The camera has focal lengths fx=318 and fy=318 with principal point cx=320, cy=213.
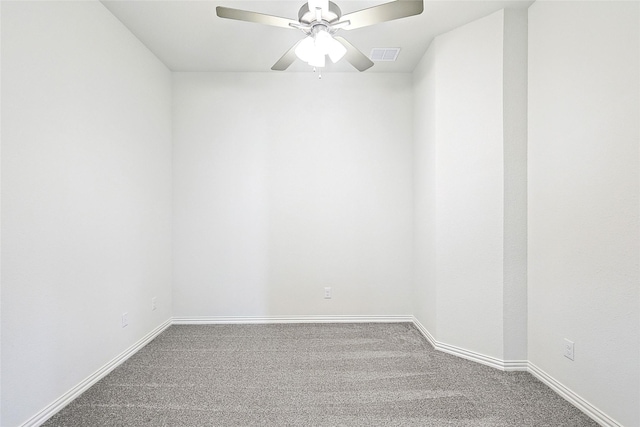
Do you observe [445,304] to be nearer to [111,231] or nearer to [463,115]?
[463,115]

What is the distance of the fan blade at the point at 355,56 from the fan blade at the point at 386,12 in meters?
0.19

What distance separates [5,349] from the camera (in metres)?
1.60

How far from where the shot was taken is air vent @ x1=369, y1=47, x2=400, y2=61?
296 centimetres

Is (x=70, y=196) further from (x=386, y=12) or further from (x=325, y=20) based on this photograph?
(x=386, y=12)

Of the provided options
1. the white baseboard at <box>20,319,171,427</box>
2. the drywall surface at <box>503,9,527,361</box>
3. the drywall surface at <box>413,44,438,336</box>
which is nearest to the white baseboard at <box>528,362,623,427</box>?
the drywall surface at <box>503,9,527,361</box>

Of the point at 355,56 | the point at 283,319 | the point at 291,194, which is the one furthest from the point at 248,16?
the point at 283,319

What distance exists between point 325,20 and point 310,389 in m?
2.40

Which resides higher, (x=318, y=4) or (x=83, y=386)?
(x=318, y=4)

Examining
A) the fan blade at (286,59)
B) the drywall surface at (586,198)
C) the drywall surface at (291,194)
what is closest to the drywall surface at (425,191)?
the drywall surface at (291,194)

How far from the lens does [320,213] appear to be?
3.48m

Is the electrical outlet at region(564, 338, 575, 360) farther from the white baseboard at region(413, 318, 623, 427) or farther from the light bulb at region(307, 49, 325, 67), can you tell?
the light bulb at region(307, 49, 325, 67)

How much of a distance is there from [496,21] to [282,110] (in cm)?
207

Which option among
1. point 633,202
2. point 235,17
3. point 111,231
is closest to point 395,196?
point 633,202

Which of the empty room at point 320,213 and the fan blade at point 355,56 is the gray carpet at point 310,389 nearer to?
the empty room at point 320,213
